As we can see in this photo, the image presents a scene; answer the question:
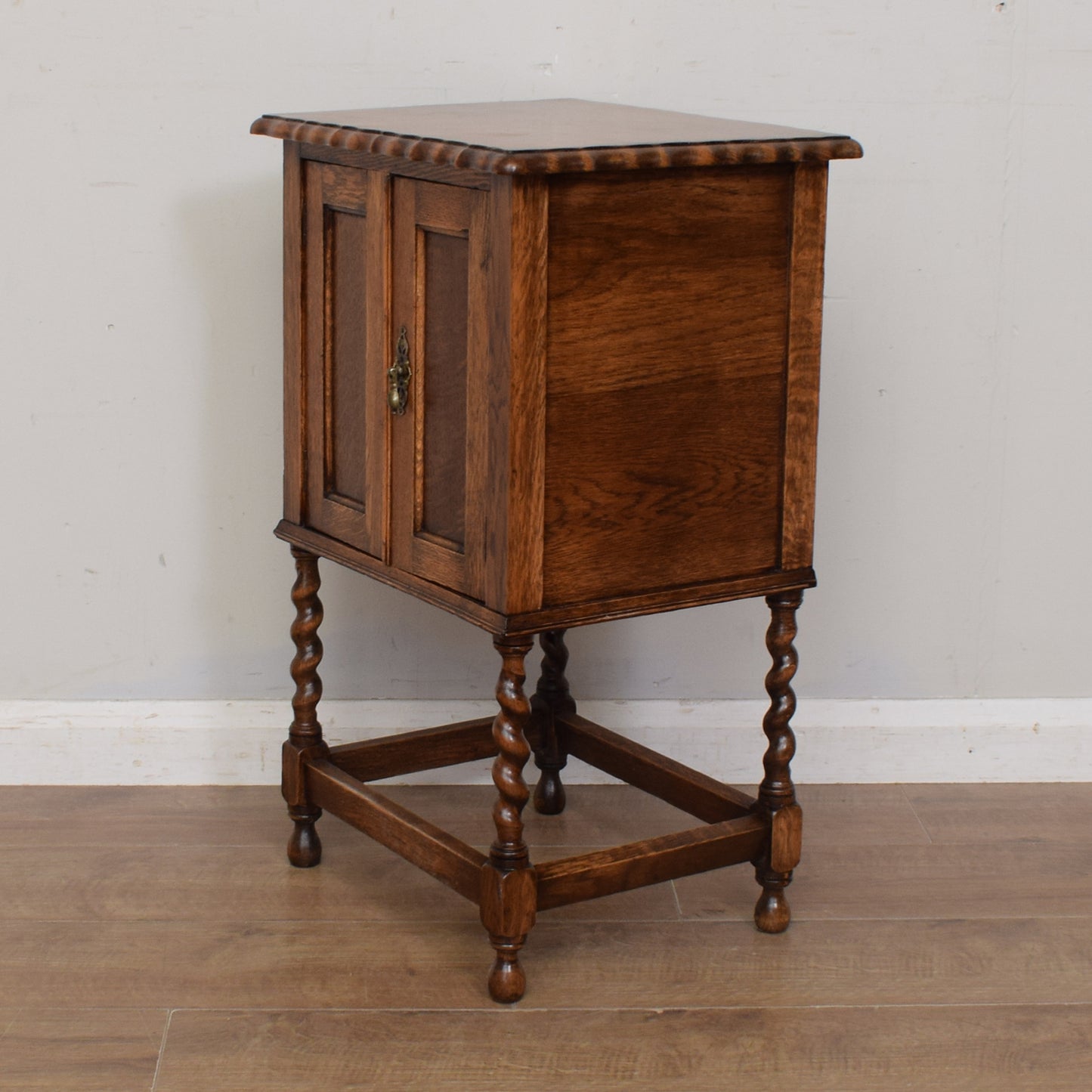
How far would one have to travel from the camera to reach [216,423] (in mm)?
2654

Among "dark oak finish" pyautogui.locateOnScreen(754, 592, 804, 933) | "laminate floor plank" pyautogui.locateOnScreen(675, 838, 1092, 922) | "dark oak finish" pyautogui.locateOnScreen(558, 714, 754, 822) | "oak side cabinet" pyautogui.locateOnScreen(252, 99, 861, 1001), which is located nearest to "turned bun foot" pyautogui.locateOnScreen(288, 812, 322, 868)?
"oak side cabinet" pyautogui.locateOnScreen(252, 99, 861, 1001)

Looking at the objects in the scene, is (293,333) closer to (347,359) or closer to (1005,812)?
(347,359)

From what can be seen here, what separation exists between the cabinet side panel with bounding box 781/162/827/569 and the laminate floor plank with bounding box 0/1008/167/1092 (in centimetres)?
95

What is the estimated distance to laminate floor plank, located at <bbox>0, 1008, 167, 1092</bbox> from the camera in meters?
1.92

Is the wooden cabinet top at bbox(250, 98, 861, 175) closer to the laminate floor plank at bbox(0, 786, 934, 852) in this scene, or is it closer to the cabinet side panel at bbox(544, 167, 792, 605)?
the cabinet side panel at bbox(544, 167, 792, 605)

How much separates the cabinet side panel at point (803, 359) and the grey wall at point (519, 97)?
558mm

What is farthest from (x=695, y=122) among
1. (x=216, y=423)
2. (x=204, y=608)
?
(x=204, y=608)

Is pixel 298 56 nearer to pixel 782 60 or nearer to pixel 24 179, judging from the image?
pixel 24 179

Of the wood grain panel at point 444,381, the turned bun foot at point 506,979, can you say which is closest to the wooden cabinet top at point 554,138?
the wood grain panel at point 444,381

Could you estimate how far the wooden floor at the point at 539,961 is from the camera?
6.47 ft

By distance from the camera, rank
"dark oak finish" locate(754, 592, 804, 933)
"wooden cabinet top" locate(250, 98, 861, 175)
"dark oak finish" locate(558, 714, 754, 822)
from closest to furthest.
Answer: "wooden cabinet top" locate(250, 98, 861, 175), "dark oak finish" locate(754, 592, 804, 933), "dark oak finish" locate(558, 714, 754, 822)

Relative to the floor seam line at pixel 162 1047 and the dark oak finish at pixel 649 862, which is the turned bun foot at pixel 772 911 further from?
the floor seam line at pixel 162 1047

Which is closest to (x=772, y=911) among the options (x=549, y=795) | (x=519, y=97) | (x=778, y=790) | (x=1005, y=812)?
(x=778, y=790)

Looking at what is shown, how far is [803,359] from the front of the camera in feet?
6.86
